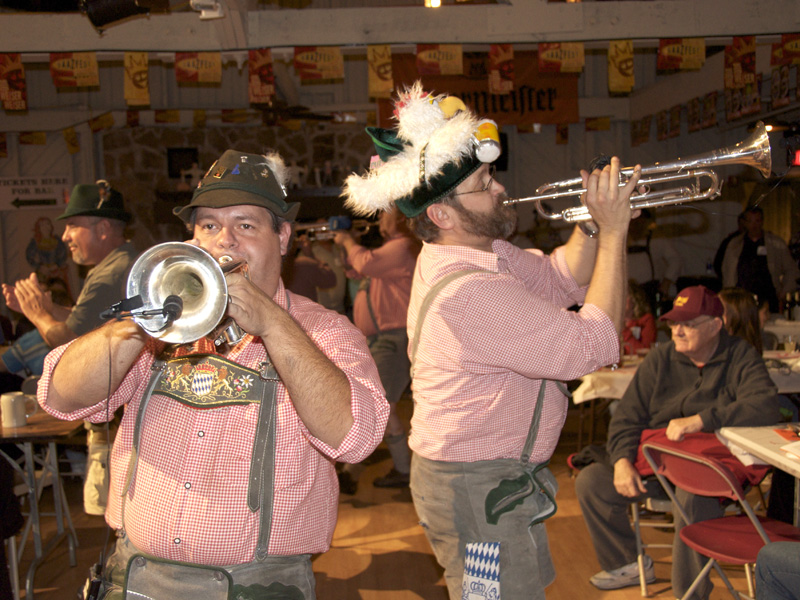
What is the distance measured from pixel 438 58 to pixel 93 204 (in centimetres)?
298

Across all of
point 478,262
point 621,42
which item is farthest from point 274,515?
point 621,42

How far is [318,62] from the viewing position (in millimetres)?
5363

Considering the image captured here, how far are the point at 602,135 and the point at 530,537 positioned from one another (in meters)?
10.3

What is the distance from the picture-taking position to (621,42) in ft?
18.1

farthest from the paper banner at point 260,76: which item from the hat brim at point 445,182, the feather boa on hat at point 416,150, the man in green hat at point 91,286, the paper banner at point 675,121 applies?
the paper banner at point 675,121

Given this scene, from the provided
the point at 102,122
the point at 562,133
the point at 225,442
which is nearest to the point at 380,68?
the point at 225,442

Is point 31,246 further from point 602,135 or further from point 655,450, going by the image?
point 655,450

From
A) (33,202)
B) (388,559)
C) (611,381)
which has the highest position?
(33,202)

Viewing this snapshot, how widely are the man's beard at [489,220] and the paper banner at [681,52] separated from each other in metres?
3.89

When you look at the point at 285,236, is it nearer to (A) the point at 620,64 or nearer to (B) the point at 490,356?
(B) the point at 490,356

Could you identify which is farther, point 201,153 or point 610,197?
point 201,153

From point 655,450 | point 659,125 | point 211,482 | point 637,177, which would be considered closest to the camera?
point 211,482

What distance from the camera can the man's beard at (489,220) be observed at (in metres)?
2.18

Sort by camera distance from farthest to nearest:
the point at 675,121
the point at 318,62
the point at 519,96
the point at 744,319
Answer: the point at 675,121, the point at 519,96, the point at 318,62, the point at 744,319
